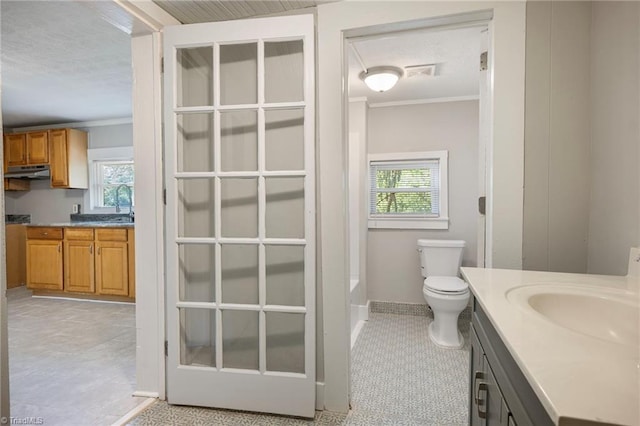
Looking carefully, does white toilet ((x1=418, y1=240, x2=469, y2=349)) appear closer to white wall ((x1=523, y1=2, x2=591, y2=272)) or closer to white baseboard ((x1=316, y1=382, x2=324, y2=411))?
white wall ((x1=523, y1=2, x2=591, y2=272))

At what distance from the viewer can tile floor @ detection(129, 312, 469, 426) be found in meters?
1.57

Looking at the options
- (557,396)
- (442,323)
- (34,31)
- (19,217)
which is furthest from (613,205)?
(19,217)

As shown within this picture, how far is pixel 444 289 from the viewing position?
2389 millimetres

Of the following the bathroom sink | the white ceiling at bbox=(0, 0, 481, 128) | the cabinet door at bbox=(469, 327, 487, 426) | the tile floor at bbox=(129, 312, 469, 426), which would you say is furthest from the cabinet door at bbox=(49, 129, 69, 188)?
the bathroom sink

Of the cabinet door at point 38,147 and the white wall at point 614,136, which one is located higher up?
the cabinet door at point 38,147

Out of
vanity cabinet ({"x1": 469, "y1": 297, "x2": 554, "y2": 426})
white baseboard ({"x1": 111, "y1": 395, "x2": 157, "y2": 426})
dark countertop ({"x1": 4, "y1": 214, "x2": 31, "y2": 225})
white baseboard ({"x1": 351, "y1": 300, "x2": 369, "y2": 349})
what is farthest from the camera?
dark countertop ({"x1": 4, "y1": 214, "x2": 31, "y2": 225})

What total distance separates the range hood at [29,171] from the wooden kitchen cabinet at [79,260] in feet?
3.49

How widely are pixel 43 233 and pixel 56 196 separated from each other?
88cm

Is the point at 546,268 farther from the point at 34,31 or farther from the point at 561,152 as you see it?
the point at 34,31

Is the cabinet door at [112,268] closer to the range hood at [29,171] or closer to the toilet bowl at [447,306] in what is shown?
the range hood at [29,171]

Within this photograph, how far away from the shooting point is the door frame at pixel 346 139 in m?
1.39

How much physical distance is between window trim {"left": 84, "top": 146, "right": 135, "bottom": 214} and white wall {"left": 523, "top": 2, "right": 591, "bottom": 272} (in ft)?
14.6

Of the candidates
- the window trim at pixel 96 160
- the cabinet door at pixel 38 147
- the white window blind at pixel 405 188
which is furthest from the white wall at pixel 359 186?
the cabinet door at pixel 38 147

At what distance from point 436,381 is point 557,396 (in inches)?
68.8
